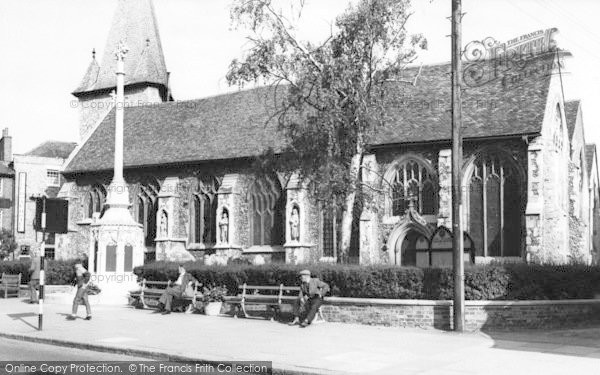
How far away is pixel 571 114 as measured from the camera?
3500 cm

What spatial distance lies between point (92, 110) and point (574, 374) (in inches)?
1812

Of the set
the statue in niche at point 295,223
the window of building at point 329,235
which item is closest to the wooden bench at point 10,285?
the statue in niche at point 295,223

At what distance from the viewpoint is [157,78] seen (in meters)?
51.7

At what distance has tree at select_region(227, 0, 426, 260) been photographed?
23.2 meters

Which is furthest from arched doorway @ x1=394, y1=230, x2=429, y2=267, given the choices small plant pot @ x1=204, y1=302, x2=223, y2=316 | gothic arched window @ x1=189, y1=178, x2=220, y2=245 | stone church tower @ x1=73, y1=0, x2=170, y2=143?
stone church tower @ x1=73, y1=0, x2=170, y2=143

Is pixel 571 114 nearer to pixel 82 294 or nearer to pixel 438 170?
pixel 438 170

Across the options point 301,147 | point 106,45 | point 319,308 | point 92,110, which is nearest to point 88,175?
point 92,110

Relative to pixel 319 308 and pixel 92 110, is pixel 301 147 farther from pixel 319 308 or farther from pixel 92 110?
pixel 92 110

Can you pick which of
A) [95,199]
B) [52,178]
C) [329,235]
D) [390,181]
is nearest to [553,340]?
[390,181]

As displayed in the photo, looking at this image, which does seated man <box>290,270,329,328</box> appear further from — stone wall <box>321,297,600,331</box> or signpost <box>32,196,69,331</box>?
signpost <box>32,196,69,331</box>

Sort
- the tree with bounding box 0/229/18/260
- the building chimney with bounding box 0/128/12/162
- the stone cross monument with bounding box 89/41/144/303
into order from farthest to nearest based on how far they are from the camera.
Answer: the building chimney with bounding box 0/128/12/162 < the tree with bounding box 0/229/18/260 < the stone cross monument with bounding box 89/41/144/303

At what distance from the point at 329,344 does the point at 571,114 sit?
2470 centimetres

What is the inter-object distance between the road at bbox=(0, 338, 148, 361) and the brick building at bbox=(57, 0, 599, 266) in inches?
518

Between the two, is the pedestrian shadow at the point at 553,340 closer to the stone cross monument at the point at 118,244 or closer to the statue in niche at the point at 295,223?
the stone cross monument at the point at 118,244
